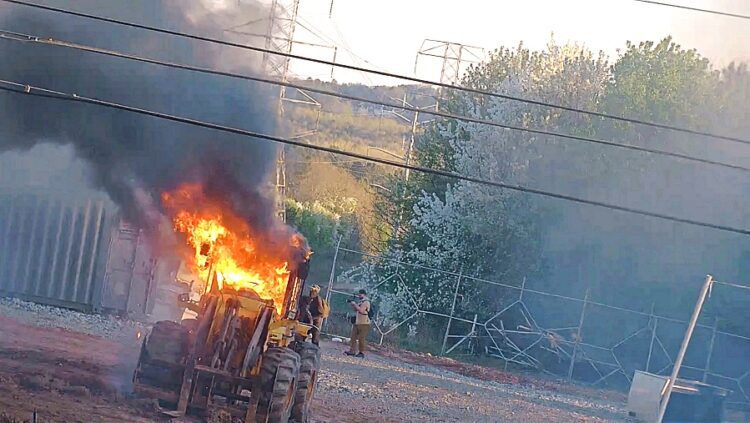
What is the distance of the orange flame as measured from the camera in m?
13.9

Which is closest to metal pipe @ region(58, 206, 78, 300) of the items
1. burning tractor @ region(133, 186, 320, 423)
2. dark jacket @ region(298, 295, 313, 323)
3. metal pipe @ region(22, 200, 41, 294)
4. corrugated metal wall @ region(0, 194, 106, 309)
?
corrugated metal wall @ region(0, 194, 106, 309)

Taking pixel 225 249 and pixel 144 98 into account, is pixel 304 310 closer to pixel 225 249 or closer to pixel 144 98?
pixel 225 249

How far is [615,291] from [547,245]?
7.85ft

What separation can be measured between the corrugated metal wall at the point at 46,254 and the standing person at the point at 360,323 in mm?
5463

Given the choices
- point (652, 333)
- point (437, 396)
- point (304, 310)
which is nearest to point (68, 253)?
point (437, 396)

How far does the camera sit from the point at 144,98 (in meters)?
18.6

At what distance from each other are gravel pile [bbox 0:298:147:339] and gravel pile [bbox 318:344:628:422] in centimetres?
416

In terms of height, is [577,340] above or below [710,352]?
below

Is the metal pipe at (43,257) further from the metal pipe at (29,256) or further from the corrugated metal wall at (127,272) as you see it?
the corrugated metal wall at (127,272)

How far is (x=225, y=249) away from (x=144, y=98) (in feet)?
16.3

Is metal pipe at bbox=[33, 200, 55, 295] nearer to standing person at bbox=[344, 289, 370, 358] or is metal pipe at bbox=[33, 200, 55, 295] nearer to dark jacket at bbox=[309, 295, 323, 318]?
standing person at bbox=[344, 289, 370, 358]

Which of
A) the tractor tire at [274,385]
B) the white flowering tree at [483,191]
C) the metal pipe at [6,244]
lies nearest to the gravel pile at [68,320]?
the metal pipe at [6,244]

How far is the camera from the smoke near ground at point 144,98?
18125 mm

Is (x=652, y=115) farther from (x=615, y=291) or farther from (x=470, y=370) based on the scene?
(x=470, y=370)
